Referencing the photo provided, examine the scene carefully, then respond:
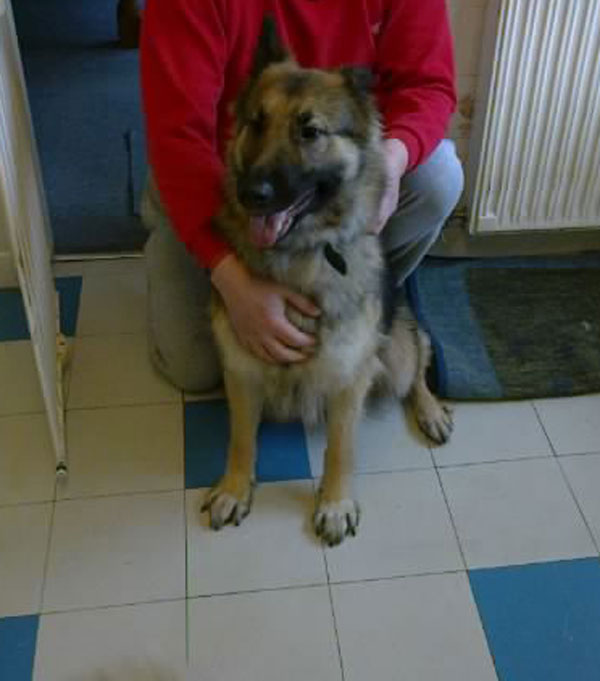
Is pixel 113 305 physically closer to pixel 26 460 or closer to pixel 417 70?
pixel 26 460

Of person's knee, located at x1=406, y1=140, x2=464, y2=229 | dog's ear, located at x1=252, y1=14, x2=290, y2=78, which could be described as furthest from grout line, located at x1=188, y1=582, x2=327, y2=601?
dog's ear, located at x1=252, y1=14, x2=290, y2=78

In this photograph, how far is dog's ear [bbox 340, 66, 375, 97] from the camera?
1317 mm

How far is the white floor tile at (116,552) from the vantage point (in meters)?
1.51

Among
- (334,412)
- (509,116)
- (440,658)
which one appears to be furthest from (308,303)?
(509,116)

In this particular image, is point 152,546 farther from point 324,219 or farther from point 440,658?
point 324,219

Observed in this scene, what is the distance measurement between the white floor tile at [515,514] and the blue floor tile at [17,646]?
2.86 ft

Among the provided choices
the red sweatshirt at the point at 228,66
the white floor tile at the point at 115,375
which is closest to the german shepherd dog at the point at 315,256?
the red sweatshirt at the point at 228,66

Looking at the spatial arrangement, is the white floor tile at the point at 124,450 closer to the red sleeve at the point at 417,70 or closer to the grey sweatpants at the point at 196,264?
the grey sweatpants at the point at 196,264

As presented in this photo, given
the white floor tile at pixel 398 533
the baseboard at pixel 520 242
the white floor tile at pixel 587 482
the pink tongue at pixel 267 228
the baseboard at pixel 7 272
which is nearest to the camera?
the pink tongue at pixel 267 228

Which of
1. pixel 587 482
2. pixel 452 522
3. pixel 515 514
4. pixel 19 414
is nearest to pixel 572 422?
pixel 587 482

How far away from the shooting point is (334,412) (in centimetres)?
163

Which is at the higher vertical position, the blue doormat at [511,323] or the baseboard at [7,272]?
the baseboard at [7,272]

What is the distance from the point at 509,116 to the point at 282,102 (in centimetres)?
112

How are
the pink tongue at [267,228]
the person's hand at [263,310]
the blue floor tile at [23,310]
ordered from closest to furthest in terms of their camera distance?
the pink tongue at [267,228] → the person's hand at [263,310] → the blue floor tile at [23,310]
